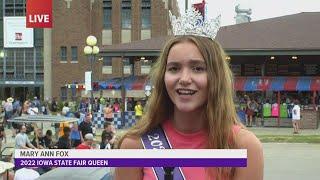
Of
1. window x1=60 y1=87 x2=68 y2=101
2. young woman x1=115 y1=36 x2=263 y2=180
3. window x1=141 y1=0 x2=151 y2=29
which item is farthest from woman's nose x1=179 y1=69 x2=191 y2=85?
window x1=141 y1=0 x2=151 y2=29

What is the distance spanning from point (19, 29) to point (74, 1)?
21.6 ft

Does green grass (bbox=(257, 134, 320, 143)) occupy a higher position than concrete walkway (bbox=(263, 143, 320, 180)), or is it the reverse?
concrete walkway (bbox=(263, 143, 320, 180))

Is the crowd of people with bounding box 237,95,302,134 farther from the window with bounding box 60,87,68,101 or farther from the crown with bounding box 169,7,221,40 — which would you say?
the crown with bounding box 169,7,221,40

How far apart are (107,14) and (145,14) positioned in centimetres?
397

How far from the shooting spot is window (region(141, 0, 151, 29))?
62906mm

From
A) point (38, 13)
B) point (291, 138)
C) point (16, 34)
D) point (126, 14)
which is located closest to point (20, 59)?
point (16, 34)

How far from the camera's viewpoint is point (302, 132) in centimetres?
3136

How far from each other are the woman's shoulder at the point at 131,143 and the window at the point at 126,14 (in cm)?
6116

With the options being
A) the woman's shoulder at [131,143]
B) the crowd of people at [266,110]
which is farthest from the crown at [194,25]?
the crowd of people at [266,110]

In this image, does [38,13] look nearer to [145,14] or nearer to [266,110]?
[266,110]

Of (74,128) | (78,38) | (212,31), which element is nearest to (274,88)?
(74,128)

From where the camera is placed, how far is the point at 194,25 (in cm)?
217

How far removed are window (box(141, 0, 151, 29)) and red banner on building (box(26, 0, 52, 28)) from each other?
123ft

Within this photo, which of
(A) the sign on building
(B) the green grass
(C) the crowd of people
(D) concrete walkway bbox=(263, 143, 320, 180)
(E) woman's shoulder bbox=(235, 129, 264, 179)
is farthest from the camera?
(A) the sign on building
